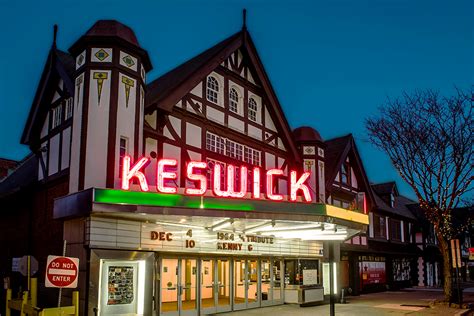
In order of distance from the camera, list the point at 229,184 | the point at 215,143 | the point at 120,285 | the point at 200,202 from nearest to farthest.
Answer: the point at 200,202
the point at 120,285
the point at 229,184
the point at 215,143

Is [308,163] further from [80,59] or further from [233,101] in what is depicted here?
[80,59]

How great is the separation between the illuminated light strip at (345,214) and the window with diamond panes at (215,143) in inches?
253

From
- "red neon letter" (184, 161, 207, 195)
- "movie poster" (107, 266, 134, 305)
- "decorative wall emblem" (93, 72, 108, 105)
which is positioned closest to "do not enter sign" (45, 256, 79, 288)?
"movie poster" (107, 266, 134, 305)

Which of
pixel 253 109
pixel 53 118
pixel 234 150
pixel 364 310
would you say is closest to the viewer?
pixel 53 118

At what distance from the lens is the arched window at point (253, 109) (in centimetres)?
2448

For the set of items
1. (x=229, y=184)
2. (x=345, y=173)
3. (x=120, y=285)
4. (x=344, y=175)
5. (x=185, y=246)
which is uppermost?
(x=345, y=173)

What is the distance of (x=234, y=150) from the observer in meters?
22.9

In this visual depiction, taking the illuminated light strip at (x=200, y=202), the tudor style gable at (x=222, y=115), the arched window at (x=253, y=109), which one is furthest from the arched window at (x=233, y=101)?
the illuminated light strip at (x=200, y=202)

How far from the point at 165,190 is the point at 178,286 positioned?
15.3ft

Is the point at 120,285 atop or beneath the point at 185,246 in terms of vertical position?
beneath

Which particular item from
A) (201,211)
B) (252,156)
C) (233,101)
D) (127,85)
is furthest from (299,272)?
(127,85)

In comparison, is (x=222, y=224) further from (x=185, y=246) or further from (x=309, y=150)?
(x=309, y=150)

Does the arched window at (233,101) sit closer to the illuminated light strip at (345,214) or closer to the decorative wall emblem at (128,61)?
the decorative wall emblem at (128,61)

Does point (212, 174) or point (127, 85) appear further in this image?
point (212, 174)
